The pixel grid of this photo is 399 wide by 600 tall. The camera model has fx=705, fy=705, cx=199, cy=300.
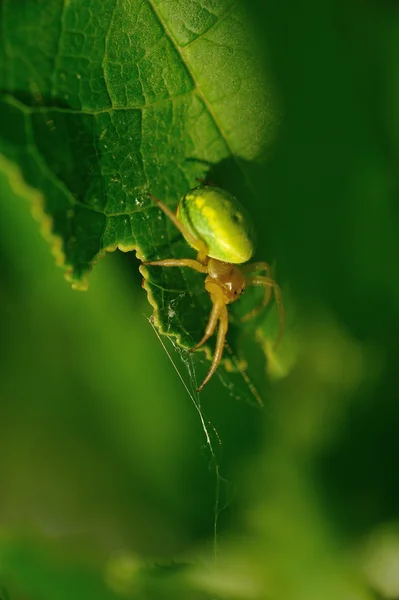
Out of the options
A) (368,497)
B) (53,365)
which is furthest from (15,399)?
(368,497)

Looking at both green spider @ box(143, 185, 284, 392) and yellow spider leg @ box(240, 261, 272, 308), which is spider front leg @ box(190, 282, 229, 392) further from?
yellow spider leg @ box(240, 261, 272, 308)

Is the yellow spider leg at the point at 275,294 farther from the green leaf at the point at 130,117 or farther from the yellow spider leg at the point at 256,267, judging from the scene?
the green leaf at the point at 130,117

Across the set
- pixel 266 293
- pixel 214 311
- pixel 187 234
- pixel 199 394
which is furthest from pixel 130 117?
pixel 199 394

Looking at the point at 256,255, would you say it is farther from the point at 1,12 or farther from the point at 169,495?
the point at 1,12

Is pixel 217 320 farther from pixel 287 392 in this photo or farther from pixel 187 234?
pixel 287 392

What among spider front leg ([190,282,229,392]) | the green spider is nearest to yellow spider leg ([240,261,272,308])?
the green spider

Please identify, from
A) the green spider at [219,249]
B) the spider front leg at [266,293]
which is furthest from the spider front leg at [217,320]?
the spider front leg at [266,293]
